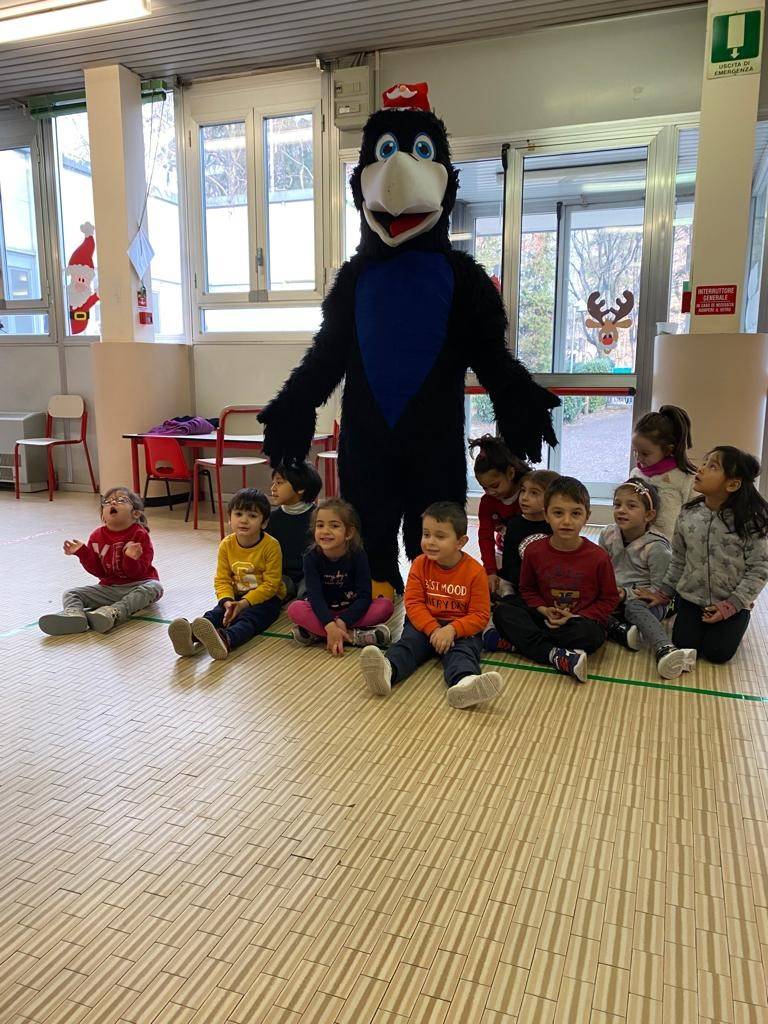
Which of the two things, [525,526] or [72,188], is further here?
[72,188]

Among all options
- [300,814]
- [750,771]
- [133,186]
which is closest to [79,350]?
[133,186]

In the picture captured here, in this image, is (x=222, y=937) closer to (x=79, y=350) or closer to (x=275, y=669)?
(x=275, y=669)

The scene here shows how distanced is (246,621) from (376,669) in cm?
61

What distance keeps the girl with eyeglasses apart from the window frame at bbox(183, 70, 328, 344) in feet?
7.91

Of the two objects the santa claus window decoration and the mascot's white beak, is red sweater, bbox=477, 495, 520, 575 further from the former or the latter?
the santa claus window decoration

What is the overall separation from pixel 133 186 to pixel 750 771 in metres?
4.65

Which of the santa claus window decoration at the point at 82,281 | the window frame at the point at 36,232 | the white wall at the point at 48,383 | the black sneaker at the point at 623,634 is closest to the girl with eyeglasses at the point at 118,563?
the black sneaker at the point at 623,634

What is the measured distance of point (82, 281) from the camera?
5.28 metres

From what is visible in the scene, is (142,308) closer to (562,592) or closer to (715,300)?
(715,300)

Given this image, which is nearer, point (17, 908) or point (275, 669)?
point (17, 908)

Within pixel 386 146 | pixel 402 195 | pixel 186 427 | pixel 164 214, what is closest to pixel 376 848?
pixel 402 195

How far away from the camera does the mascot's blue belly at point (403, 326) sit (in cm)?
242

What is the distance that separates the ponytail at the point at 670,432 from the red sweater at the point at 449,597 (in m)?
0.95

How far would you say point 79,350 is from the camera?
5.43 m
